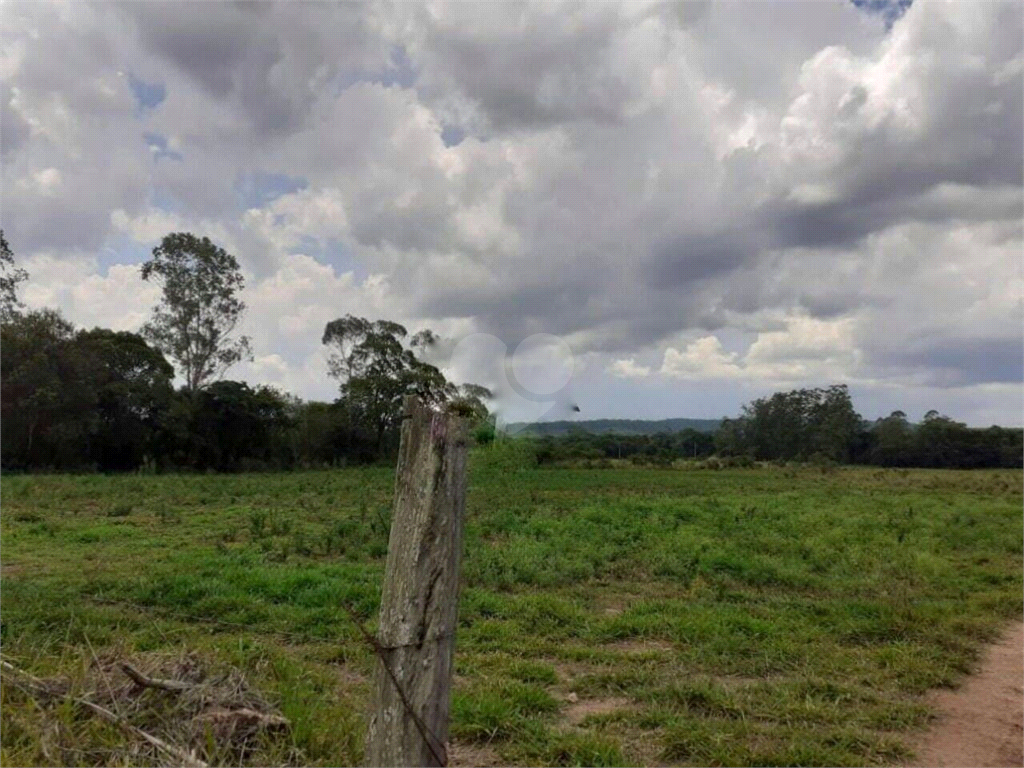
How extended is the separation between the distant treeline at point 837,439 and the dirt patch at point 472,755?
4499 centimetres

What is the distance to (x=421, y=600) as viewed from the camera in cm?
242

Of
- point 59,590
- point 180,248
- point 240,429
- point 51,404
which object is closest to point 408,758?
point 59,590

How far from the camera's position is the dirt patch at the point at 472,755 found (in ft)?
12.8

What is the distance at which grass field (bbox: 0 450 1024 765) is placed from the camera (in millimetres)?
4035

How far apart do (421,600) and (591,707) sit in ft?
9.10

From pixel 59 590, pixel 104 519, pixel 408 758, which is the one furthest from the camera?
pixel 104 519

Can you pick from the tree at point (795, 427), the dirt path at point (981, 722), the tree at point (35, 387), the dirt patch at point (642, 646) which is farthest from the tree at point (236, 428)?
the tree at point (795, 427)

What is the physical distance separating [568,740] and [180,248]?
1413 inches

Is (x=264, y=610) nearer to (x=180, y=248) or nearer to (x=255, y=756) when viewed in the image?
(x=255, y=756)

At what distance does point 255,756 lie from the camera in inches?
130

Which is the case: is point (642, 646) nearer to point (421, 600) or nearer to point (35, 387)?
point (421, 600)

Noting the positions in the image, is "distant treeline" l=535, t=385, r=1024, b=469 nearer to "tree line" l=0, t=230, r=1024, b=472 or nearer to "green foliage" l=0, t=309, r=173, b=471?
"tree line" l=0, t=230, r=1024, b=472

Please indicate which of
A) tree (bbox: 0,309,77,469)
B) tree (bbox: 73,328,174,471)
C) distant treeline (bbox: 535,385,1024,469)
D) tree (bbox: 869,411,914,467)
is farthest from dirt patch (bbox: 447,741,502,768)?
tree (bbox: 869,411,914,467)

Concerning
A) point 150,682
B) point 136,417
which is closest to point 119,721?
point 150,682
